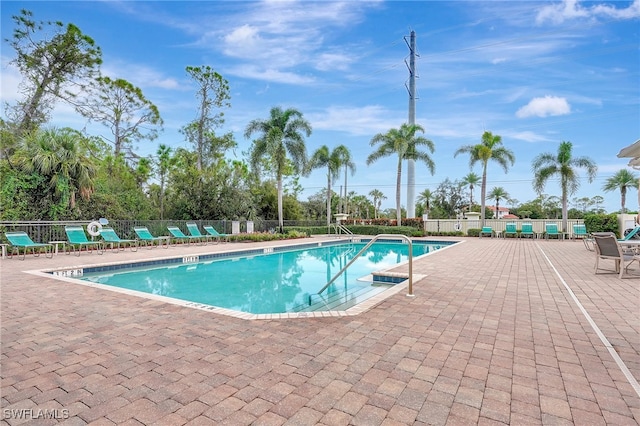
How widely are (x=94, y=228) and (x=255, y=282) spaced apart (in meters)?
8.15

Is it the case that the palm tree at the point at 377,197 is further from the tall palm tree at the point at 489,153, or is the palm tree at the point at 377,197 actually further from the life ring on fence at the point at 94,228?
the life ring on fence at the point at 94,228

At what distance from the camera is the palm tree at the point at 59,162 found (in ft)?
39.0

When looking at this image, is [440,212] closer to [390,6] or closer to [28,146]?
[390,6]

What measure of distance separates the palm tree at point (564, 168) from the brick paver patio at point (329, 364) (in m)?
18.7

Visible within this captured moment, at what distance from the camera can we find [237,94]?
82.1 ft

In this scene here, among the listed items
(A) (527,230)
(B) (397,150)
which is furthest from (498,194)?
(B) (397,150)

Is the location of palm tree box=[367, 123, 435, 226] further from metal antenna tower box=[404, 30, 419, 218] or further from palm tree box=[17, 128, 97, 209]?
palm tree box=[17, 128, 97, 209]

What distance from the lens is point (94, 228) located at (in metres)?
12.3

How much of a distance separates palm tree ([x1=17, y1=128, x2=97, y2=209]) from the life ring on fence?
1.39 meters

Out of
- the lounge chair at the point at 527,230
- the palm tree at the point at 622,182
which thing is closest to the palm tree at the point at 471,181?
the palm tree at the point at 622,182

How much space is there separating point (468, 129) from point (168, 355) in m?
27.3

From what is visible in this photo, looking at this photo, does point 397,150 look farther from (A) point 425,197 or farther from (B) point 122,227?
(A) point 425,197

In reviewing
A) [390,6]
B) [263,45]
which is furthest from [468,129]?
[263,45]

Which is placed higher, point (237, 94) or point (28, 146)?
point (237, 94)
